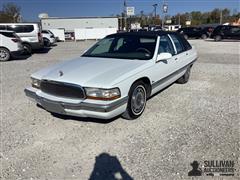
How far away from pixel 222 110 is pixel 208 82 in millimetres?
2328

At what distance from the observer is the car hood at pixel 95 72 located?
11.8 feet

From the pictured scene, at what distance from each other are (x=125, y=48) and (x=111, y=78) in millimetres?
1551

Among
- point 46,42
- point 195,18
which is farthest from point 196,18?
point 46,42

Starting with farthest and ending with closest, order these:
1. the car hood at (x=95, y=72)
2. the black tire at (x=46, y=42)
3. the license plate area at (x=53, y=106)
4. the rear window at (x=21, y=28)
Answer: the black tire at (x=46, y=42) < the rear window at (x=21, y=28) < the license plate area at (x=53, y=106) < the car hood at (x=95, y=72)

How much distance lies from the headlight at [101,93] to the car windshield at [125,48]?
1.32 metres

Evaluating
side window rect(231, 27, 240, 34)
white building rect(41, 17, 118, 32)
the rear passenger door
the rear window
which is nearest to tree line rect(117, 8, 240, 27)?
white building rect(41, 17, 118, 32)

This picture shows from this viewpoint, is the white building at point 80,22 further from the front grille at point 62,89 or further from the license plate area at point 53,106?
the license plate area at point 53,106

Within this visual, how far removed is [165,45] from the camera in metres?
5.18

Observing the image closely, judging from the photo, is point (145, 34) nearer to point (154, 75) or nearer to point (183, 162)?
point (154, 75)

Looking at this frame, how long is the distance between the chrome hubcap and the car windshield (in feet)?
2.26

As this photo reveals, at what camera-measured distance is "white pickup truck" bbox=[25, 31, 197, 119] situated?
11.6ft

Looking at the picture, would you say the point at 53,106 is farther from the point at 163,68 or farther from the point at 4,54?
the point at 4,54

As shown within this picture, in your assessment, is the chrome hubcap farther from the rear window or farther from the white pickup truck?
the rear window

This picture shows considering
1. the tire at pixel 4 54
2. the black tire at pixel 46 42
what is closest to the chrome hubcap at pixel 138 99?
the tire at pixel 4 54
